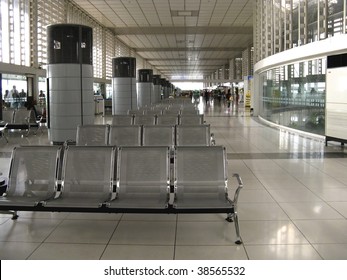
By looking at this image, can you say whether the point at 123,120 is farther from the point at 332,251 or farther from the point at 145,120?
the point at 332,251

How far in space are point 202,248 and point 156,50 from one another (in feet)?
147

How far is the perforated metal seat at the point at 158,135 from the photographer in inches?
301

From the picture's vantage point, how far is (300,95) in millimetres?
16438

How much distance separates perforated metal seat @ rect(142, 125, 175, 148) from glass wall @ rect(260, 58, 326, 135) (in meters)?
7.91

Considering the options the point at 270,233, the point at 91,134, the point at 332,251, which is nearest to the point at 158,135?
the point at 91,134

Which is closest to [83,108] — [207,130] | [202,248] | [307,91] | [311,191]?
[207,130]

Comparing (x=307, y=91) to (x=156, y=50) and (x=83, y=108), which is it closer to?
(x=83, y=108)

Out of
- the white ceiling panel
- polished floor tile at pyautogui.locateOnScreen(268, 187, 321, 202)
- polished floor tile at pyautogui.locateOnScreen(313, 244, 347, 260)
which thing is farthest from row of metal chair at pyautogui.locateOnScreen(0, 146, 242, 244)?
the white ceiling panel

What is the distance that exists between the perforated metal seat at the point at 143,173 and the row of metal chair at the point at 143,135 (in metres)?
2.47

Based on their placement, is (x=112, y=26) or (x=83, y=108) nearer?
(x=83, y=108)

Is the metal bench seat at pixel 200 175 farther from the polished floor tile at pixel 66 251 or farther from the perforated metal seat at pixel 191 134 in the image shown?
the perforated metal seat at pixel 191 134

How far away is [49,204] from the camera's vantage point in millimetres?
4723

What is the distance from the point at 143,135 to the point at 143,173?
2.62m
